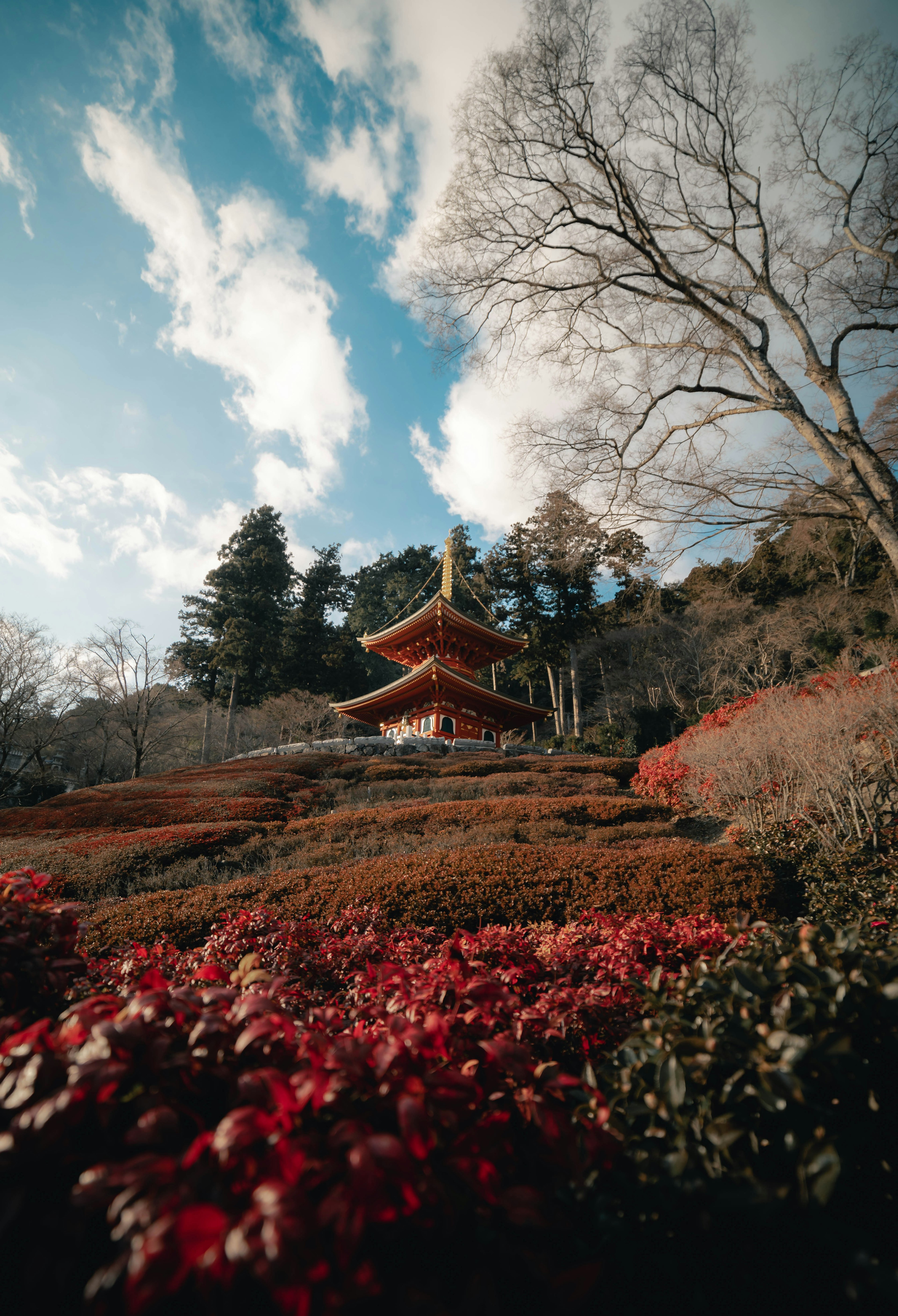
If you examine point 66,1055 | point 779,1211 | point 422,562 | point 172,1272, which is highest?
point 422,562

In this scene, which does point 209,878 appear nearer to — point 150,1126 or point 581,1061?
point 581,1061

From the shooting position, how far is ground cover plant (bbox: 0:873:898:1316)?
0.82m

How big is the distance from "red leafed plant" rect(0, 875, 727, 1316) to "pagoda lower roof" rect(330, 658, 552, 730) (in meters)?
18.0

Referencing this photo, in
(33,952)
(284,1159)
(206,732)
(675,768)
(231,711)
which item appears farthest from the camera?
(206,732)

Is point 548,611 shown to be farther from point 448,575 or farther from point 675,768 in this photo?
point 675,768

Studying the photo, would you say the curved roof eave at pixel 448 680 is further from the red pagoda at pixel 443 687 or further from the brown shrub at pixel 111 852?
the brown shrub at pixel 111 852

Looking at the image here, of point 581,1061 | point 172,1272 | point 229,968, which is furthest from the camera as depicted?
point 229,968

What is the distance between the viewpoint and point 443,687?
67.1 ft

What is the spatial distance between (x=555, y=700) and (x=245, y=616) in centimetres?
1995

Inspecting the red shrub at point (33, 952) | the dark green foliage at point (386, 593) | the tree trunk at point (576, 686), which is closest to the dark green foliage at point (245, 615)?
the dark green foliage at point (386, 593)

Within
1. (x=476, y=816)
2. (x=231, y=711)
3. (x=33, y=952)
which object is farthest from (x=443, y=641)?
(x=33, y=952)

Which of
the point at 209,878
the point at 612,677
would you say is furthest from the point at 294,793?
the point at 612,677

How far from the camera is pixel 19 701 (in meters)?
20.5

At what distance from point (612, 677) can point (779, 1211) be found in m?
28.1
